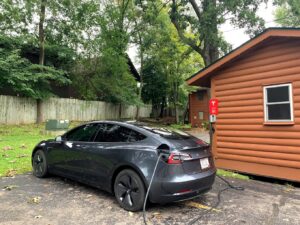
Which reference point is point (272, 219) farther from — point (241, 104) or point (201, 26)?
point (201, 26)

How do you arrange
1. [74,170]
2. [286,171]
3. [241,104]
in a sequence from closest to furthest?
[74,170], [286,171], [241,104]

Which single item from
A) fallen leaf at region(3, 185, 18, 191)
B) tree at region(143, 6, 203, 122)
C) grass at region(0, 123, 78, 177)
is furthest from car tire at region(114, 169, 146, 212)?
tree at region(143, 6, 203, 122)

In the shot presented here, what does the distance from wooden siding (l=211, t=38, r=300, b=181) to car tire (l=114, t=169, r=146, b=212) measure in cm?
467

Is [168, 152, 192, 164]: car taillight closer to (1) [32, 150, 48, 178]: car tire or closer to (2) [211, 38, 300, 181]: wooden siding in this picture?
(1) [32, 150, 48, 178]: car tire

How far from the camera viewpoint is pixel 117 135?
515cm

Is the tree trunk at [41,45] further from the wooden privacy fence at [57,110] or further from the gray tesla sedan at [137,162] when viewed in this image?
the gray tesla sedan at [137,162]

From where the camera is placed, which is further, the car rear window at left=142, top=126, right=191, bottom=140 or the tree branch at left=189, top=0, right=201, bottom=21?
the tree branch at left=189, top=0, right=201, bottom=21

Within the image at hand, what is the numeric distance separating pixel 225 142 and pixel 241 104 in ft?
4.56

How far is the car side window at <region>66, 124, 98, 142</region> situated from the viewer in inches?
223

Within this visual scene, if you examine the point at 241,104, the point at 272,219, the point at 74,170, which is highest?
the point at 241,104

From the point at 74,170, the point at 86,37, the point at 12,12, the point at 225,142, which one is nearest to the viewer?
the point at 74,170

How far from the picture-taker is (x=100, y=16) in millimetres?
22172

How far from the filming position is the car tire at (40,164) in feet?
21.2

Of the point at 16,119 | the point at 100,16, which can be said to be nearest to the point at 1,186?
the point at 16,119
